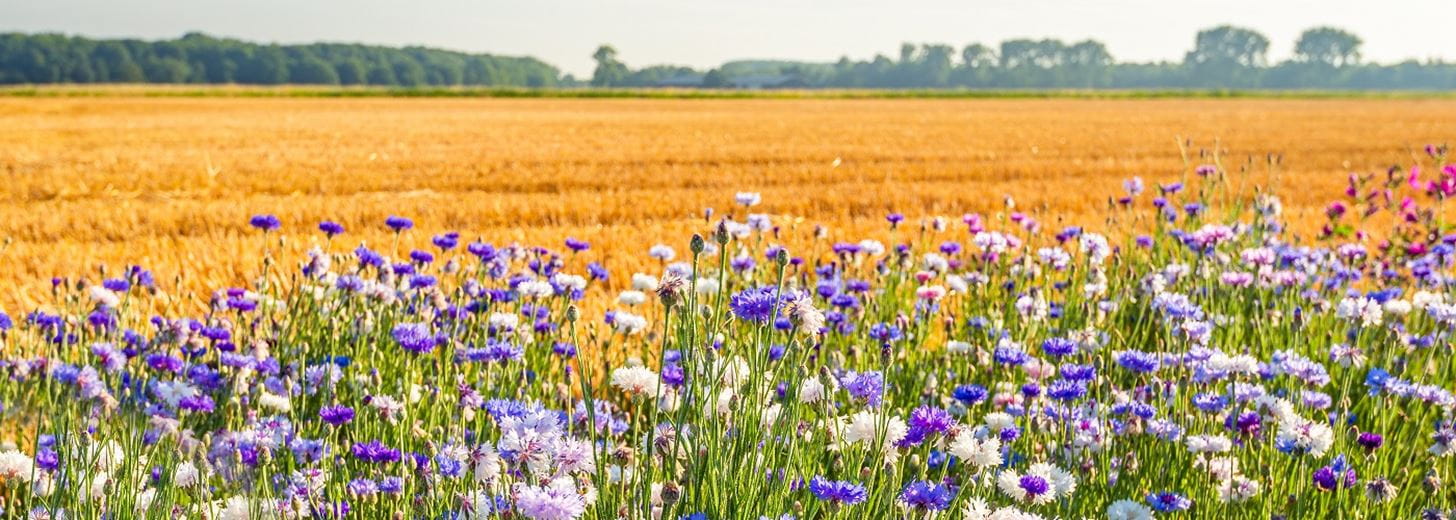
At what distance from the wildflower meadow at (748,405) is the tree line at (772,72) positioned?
4133 inches

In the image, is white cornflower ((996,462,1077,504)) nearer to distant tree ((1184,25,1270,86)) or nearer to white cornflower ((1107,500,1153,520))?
white cornflower ((1107,500,1153,520))

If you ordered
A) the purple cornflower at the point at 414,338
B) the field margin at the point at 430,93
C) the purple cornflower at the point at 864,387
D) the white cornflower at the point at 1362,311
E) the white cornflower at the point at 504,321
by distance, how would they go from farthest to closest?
the field margin at the point at 430,93 < the white cornflower at the point at 504,321 < the white cornflower at the point at 1362,311 < the purple cornflower at the point at 414,338 < the purple cornflower at the point at 864,387

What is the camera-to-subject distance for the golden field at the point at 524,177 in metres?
8.58

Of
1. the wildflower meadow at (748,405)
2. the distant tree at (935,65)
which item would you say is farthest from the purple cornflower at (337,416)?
the distant tree at (935,65)

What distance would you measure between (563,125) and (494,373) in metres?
24.6

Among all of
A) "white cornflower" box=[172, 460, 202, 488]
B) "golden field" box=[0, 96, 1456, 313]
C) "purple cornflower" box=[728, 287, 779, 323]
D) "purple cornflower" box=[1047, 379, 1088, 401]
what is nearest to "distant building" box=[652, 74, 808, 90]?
"golden field" box=[0, 96, 1456, 313]

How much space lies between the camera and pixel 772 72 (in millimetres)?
174625

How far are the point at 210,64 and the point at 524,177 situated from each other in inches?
5803

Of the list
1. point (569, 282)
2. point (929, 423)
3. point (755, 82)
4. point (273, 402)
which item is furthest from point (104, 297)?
point (755, 82)

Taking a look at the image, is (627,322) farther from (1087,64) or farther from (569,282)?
(1087,64)

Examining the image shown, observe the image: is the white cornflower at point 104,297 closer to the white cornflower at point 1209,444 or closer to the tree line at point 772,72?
the white cornflower at point 1209,444

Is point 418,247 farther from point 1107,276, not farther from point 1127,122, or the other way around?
point 1127,122

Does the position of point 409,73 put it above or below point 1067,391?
below

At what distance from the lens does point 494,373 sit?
12.2 ft
